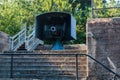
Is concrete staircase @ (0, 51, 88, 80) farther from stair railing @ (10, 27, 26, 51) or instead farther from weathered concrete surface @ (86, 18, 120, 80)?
stair railing @ (10, 27, 26, 51)

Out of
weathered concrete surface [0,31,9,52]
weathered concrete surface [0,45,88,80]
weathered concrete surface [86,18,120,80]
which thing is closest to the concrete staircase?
weathered concrete surface [0,45,88,80]

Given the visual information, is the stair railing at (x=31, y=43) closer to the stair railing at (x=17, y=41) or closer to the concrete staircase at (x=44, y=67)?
the stair railing at (x=17, y=41)

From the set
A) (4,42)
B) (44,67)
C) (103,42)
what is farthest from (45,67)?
(4,42)

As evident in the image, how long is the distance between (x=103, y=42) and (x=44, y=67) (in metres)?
2.03

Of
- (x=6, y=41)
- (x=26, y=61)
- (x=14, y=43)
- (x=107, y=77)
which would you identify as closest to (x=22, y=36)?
(x=14, y=43)

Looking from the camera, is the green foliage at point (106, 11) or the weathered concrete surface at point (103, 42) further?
the green foliage at point (106, 11)

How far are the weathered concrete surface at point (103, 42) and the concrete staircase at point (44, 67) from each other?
404 mm

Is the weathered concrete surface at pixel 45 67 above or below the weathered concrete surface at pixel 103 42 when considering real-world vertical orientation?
below

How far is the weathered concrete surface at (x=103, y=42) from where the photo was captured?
43.5 ft

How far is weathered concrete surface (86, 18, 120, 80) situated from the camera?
43.5ft

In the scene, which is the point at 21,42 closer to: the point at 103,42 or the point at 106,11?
the point at 103,42

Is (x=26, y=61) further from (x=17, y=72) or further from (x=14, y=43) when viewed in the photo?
(x=14, y=43)

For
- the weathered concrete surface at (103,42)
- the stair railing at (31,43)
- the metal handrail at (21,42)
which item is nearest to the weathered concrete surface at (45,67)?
the weathered concrete surface at (103,42)

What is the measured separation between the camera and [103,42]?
1353 cm
